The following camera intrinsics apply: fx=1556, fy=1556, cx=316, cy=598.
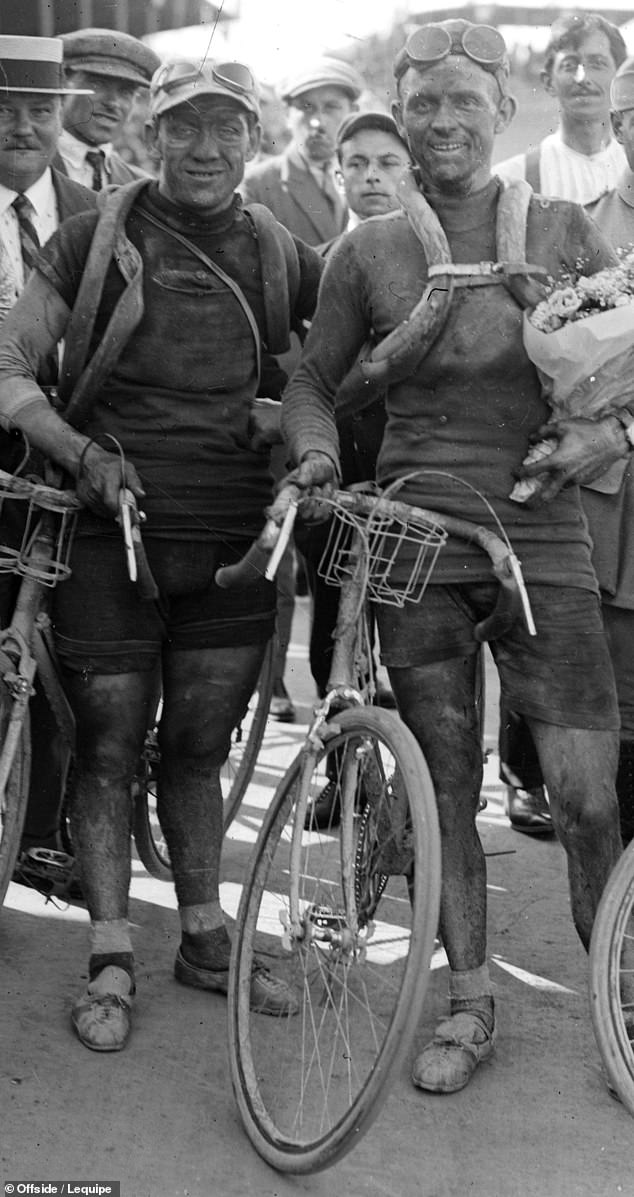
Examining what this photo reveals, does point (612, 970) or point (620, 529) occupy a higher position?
point (620, 529)

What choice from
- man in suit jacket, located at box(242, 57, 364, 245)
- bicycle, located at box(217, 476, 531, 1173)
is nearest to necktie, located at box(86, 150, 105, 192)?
man in suit jacket, located at box(242, 57, 364, 245)

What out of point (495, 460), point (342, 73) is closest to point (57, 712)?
point (495, 460)

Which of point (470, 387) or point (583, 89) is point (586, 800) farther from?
point (583, 89)

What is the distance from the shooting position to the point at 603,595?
4387 mm

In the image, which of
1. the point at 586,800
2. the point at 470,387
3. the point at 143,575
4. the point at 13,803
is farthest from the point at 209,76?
the point at 586,800

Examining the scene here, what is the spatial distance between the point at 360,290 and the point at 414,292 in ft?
0.51

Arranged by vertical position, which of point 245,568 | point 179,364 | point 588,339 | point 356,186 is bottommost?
point 245,568

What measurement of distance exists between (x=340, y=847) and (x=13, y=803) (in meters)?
0.90

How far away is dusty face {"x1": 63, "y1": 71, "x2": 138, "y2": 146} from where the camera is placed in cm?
545

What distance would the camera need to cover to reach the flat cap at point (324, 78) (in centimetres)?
715

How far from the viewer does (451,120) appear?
3.49 metres

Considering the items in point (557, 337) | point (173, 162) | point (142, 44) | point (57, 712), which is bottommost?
point (57, 712)

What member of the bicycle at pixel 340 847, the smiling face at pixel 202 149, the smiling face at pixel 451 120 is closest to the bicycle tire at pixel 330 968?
the bicycle at pixel 340 847

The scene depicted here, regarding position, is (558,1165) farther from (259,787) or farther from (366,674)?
(259,787)
